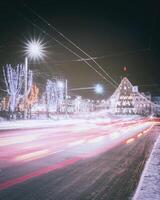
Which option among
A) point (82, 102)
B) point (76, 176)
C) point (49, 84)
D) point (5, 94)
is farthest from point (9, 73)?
point (82, 102)

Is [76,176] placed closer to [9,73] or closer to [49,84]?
[9,73]

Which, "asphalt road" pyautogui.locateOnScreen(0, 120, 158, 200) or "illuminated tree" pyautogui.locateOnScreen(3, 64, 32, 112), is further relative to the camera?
"illuminated tree" pyautogui.locateOnScreen(3, 64, 32, 112)

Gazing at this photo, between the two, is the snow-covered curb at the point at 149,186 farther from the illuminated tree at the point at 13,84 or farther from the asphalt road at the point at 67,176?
the illuminated tree at the point at 13,84

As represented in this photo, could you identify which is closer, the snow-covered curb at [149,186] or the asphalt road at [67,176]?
the snow-covered curb at [149,186]

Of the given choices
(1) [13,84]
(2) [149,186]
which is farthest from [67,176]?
(1) [13,84]

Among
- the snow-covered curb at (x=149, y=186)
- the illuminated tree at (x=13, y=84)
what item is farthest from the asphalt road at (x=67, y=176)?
the illuminated tree at (x=13, y=84)

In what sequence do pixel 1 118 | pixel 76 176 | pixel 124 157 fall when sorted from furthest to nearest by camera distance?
pixel 1 118
pixel 124 157
pixel 76 176

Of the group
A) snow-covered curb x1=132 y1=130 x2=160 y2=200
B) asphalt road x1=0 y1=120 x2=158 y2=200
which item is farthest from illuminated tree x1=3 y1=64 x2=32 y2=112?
snow-covered curb x1=132 y1=130 x2=160 y2=200

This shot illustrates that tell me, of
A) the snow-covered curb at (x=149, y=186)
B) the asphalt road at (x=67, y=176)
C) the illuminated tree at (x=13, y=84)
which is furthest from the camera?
the illuminated tree at (x=13, y=84)

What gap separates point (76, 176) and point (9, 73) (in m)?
45.2

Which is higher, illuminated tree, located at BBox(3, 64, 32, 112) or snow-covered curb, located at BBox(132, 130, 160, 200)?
illuminated tree, located at BBox(3, 64, 32, 112)

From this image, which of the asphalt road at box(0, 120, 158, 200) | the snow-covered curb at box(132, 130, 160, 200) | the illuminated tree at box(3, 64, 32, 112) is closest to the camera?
the snow-covered curb at box(132, 130, 160, 200)

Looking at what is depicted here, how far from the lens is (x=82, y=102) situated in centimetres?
15750

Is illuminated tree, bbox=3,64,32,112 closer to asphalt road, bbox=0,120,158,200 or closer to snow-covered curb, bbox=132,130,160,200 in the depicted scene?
asphalt road, bbox=0,120,158,200
